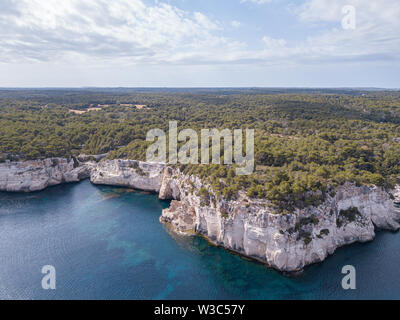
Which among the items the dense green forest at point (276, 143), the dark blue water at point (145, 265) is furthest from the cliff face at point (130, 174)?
the dark blue water at point (145, 265)

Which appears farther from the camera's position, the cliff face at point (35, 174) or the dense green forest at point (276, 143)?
the cliff face at point (35, 174)

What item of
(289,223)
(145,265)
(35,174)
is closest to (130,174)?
(35,174)

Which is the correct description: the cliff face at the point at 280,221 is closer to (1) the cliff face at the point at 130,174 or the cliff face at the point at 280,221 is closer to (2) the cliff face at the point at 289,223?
(2) the cliff face at the point at 289,223

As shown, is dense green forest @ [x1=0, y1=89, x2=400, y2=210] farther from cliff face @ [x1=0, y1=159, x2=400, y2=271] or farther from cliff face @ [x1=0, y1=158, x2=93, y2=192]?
cliff face @ [x1=0, y1=158, x2=93, y2=192]

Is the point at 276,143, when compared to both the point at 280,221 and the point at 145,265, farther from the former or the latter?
the point at 145,265
